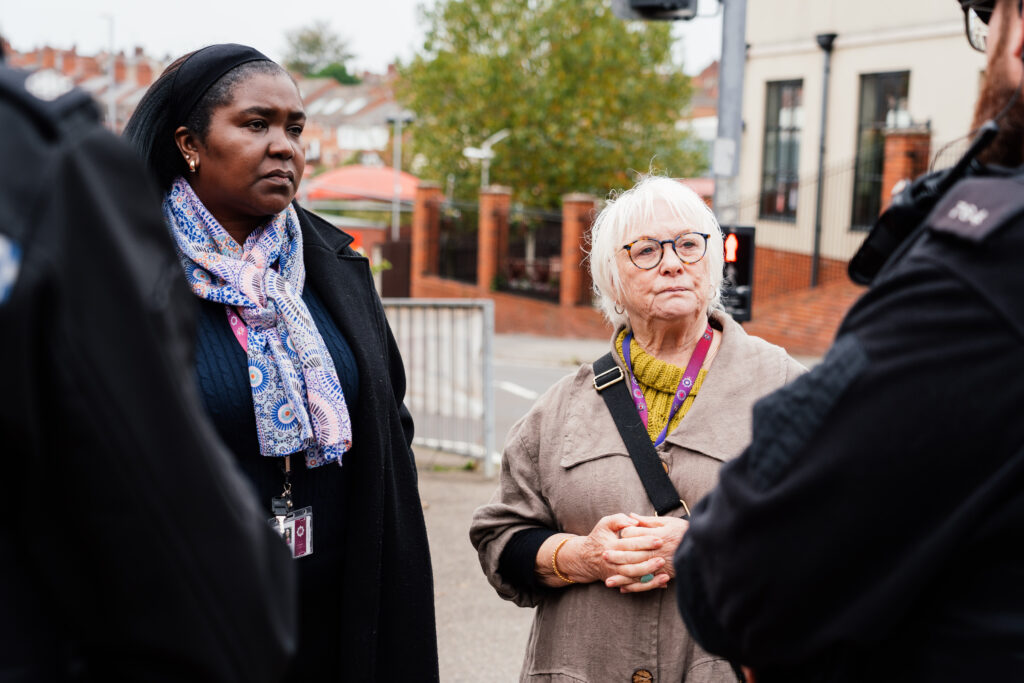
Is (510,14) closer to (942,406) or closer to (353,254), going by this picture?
(353,254)

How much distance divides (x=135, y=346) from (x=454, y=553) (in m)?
5.71

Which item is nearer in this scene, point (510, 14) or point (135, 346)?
point (135, 346)

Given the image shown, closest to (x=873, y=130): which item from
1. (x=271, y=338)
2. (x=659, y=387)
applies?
(x=659, y=387)

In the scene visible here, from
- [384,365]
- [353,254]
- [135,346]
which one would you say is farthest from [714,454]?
[135,346]

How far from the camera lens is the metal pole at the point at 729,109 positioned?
7277mm

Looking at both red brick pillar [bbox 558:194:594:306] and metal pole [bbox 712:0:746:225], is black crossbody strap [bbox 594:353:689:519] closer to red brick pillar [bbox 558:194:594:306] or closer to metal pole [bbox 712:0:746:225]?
metal pole [bbox 712:0:746:225]

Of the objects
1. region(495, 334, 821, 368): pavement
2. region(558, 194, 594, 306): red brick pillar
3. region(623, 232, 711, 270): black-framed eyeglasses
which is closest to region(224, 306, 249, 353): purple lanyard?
region(623, 232, 711, 270): black-framed eyeglasses

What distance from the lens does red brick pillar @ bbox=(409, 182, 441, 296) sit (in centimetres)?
2708

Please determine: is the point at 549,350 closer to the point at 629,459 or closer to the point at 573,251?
the point at 573,251

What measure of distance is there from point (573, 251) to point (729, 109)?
48.7 feet

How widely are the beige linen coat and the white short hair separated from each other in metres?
0.19

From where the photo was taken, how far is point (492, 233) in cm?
2483

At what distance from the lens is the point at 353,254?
3.24 meters

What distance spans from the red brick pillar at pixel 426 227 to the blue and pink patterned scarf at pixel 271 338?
24160mm
